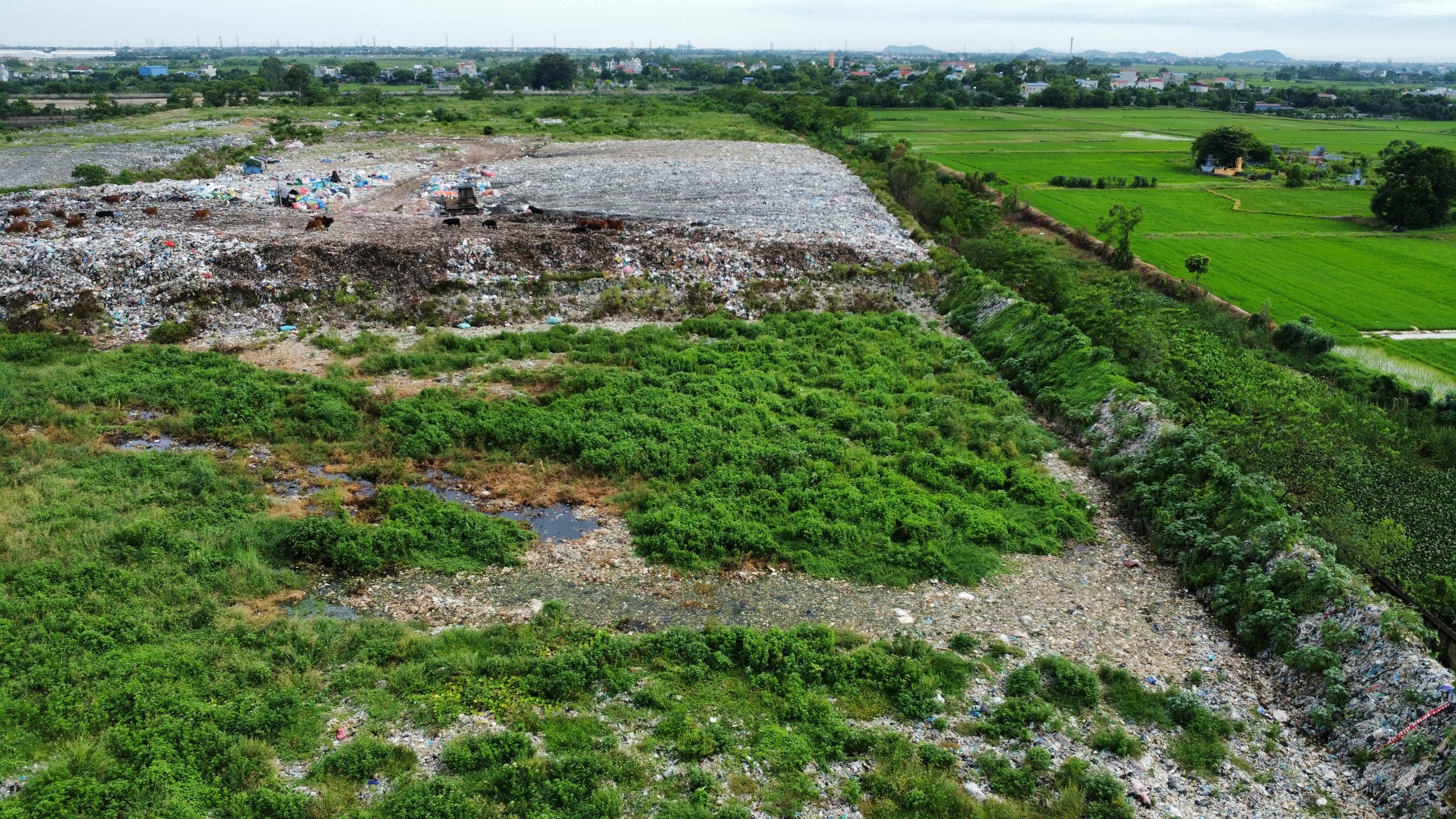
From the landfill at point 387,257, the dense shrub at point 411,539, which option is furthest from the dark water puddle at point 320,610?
the landfill at point 387,257

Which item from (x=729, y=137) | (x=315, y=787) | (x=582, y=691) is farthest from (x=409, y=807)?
(x=729, y=137)

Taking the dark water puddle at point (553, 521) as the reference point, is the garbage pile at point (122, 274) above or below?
above

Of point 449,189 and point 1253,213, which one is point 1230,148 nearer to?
point 1253,213

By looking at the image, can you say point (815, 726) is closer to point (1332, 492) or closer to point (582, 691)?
point (582, 691)

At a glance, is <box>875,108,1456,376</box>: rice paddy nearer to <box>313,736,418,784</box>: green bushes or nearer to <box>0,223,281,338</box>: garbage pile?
<box>313,736,418,784</box>: green bushes

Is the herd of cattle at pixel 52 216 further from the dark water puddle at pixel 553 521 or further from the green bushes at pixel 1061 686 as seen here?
the green bushes at pixel 1061 686

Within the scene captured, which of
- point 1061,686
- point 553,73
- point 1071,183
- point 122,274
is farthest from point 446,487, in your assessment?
point 553,73

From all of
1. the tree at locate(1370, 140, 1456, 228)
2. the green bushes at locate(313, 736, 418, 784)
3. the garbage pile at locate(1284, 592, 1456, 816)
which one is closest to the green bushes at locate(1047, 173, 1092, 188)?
the tree at locate(1370, 140, 1456, 228)
